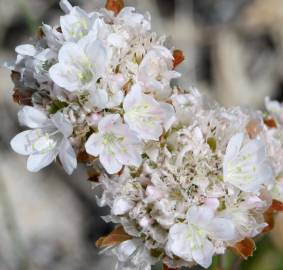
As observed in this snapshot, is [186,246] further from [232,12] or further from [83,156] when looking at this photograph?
[232,12]

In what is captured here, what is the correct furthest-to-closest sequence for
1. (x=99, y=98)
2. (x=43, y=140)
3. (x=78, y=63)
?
(x=43, y=140)
(x=78, y=63)
(x=99, y=98)

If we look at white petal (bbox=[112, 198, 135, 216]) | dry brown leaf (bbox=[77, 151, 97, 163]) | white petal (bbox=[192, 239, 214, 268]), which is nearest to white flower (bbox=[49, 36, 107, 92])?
dry brown leaf (bbox=[77, 151, 97, 163])

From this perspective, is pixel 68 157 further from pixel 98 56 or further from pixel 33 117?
pixel 98 56

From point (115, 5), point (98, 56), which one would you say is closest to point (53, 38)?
point (98, 56)

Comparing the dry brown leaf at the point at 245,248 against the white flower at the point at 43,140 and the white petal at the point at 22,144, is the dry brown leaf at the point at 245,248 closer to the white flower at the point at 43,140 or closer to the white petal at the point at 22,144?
the white flower at the point at 43,140

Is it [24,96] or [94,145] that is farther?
[24,96]

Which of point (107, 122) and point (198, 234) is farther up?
point (107, 122)

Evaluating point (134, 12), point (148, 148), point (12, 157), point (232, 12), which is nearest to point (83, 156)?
point (148, 148)
